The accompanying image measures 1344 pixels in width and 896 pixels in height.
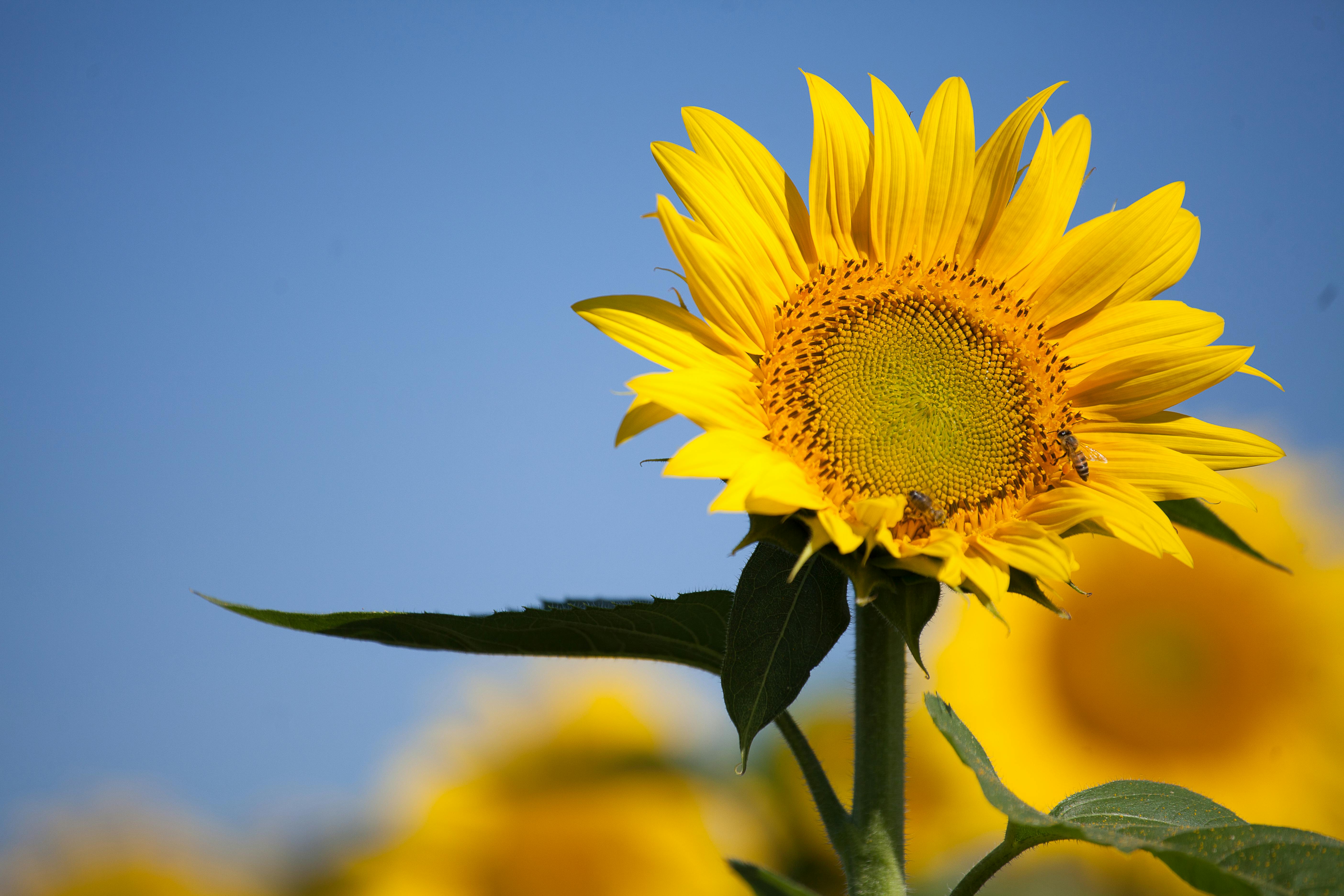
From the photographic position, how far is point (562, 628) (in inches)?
79.4

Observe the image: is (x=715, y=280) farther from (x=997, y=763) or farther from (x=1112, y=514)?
(x=997, y=763)

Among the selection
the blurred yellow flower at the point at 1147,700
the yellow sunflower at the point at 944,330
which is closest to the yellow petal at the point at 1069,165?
the yellow sunflower at the point at 944,330

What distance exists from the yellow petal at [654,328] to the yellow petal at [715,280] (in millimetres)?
45

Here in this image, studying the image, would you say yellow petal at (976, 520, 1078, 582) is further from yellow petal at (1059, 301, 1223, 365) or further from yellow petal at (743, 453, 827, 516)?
yellow petal at (1059, 301, 1223, 365)

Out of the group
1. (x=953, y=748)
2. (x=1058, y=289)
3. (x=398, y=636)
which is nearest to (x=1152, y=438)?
(x=1058, y=289)

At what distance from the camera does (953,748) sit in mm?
1714

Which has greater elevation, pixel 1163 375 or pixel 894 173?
pixel 894 173

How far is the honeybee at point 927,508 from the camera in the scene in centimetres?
191

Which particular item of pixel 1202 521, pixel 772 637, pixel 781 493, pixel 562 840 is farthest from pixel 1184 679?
pixel 781 493

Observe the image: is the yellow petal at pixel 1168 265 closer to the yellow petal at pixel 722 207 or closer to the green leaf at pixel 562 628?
the yellow petal at pixel 722 207

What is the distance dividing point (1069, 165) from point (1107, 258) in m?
0.21

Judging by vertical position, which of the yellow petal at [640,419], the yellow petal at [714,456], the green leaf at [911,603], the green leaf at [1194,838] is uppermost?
the yellow petal at [640,419]

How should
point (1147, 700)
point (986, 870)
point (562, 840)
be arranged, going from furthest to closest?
1. point (1147, 700)
2. point (562, 840)
3. point (986, 870)

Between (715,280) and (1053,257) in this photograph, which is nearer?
(715,280)
